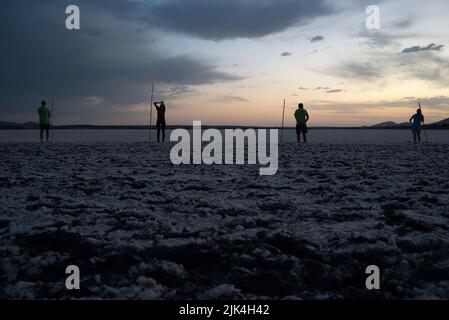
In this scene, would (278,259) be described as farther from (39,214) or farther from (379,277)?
(39,214)

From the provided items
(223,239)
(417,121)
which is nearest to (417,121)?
(417,121)

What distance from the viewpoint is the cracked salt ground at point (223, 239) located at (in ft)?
8.55

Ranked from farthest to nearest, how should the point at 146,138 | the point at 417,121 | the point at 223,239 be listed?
the point at 146,138, the point at 417,121, the point at 223,239

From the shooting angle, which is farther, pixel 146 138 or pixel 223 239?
pixel 146 138

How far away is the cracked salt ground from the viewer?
8.55 ft

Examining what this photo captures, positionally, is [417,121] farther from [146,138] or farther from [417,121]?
[146,138]

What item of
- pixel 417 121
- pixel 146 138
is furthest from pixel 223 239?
pixel 146 138

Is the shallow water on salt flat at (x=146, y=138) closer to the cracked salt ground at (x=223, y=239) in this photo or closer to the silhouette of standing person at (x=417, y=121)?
the silhouette of standing person at (x=417, y=121)

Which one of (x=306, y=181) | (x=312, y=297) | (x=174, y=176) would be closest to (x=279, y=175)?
(x=306, y=181)

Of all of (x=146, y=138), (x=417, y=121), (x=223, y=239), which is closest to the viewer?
(x=223, y=239)

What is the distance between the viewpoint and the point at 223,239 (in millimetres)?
3582

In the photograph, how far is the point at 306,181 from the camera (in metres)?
7.41

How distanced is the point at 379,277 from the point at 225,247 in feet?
4.30

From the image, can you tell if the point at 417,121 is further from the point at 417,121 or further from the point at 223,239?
the point at 223,239
